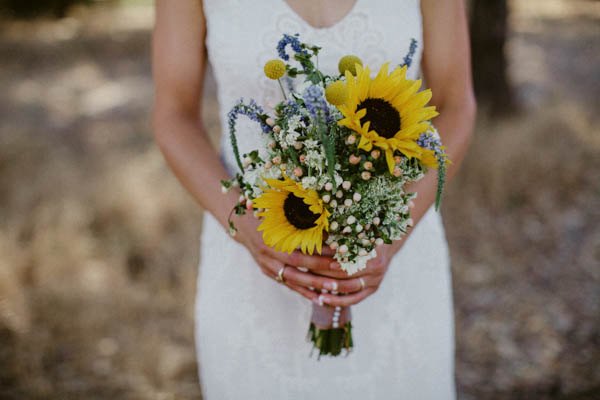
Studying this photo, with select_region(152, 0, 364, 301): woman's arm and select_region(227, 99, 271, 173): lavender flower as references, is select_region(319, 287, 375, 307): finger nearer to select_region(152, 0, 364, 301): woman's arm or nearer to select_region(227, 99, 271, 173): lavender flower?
select_region(152, 0, 364, 301): woman's arm

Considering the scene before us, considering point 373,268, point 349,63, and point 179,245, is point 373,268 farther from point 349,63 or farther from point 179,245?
point 179,245

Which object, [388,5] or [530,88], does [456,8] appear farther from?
[530,88]

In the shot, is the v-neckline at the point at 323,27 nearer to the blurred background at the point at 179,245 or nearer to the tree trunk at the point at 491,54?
the blurred background at the point at 179,245

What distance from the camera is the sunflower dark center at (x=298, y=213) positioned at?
1138 millimetres

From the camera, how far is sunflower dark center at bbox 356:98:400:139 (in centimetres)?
102

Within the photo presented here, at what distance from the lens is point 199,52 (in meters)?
1.58

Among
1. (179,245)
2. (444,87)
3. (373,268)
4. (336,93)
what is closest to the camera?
(336,93)

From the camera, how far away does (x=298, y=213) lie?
1138mm

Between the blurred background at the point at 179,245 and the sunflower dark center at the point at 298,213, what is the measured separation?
8.47 feet

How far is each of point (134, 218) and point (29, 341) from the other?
1.40 metres

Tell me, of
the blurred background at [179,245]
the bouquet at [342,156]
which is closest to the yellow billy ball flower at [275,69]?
the bouquet at [342,156]

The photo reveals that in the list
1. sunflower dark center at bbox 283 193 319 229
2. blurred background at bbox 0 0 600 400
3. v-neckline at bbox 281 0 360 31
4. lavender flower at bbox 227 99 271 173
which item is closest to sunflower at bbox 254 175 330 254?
sunflower dark center at bbox 283 193 319 229

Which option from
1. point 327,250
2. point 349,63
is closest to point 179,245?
point 327,250

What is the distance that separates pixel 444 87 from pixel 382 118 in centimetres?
69
